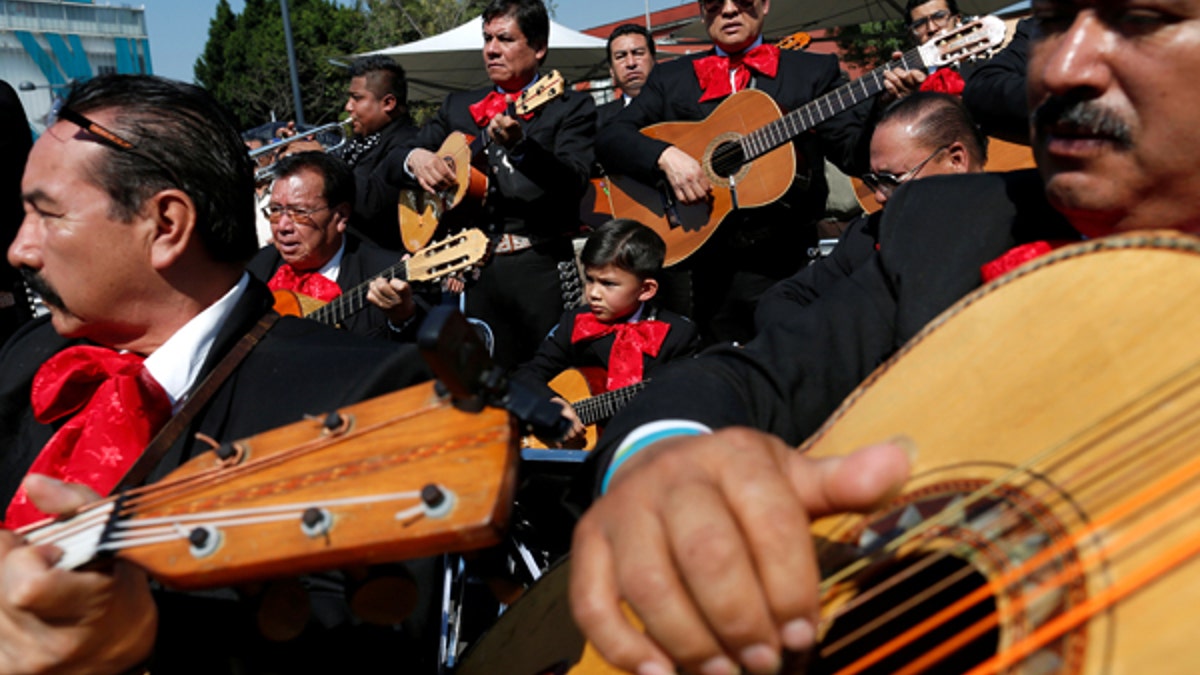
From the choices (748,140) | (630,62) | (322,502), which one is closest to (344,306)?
(748,140)

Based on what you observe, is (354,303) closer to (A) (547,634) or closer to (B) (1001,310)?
(A) (547,634)

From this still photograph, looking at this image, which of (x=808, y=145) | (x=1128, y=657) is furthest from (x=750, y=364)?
(x=808, y=145)

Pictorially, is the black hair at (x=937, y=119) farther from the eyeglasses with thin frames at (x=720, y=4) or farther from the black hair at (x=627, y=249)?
the black hair at (x=627, y=249)

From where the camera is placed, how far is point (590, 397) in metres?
4.57

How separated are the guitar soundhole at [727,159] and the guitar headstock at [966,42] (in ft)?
3.25

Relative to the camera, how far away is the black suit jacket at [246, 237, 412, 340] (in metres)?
4.86

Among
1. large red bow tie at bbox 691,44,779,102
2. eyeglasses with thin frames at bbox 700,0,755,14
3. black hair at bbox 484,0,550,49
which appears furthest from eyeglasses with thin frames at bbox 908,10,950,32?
black hair at bbox 484,0,550,49

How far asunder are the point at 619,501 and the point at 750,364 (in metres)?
0.65

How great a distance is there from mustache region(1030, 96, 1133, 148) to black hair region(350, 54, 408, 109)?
615 centimetres

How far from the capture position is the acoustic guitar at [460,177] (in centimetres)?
512

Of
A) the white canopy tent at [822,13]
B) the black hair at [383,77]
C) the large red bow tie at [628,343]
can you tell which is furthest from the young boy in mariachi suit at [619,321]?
the white canopy tent at [822,13]

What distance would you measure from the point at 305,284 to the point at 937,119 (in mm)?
3297

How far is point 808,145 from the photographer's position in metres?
4.74

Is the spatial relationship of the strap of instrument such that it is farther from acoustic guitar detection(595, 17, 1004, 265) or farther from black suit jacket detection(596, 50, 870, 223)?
black suit jacket detection(596, 50, 870, 223)
